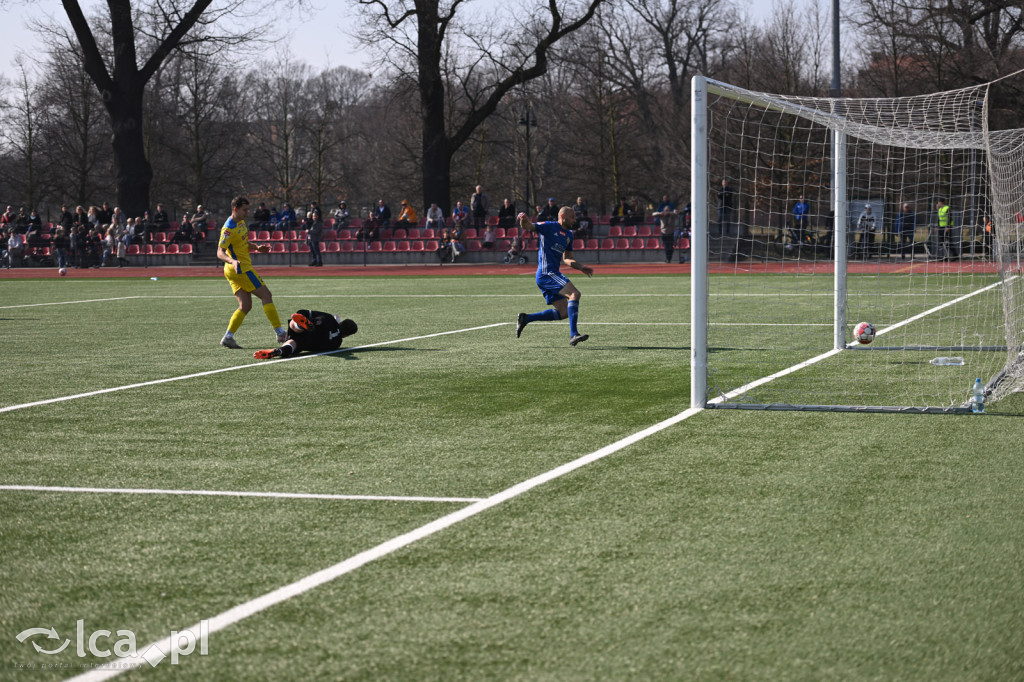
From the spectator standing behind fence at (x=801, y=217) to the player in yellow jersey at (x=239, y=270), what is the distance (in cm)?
1109

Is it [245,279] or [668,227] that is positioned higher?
[668,227]

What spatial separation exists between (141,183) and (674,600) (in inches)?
1802

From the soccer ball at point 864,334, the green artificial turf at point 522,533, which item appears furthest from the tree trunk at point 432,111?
the green artificial turf at point 522,533

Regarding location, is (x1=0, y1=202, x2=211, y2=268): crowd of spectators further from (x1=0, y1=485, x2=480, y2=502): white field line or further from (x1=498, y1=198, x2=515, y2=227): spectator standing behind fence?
(x1=0, y1=485, x2=480, y2=502): white field line

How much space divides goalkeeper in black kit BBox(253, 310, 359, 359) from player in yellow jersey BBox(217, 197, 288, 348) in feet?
2.10

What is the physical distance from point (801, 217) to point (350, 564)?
18.2 metres

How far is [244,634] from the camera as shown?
378 cm

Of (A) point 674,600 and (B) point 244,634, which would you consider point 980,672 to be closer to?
(A) point 674,600

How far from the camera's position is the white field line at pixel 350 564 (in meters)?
3.68


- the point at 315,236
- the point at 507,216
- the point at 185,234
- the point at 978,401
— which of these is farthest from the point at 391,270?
the point at 978,401

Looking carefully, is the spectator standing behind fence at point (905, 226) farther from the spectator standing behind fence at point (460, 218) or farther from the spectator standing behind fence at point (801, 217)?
the spectator standing behind fence at point (460, 218)

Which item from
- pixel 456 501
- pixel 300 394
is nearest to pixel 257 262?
pixel 300 394

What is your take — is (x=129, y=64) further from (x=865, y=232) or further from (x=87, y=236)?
(x=865, y=232)

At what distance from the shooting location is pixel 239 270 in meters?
13.6
